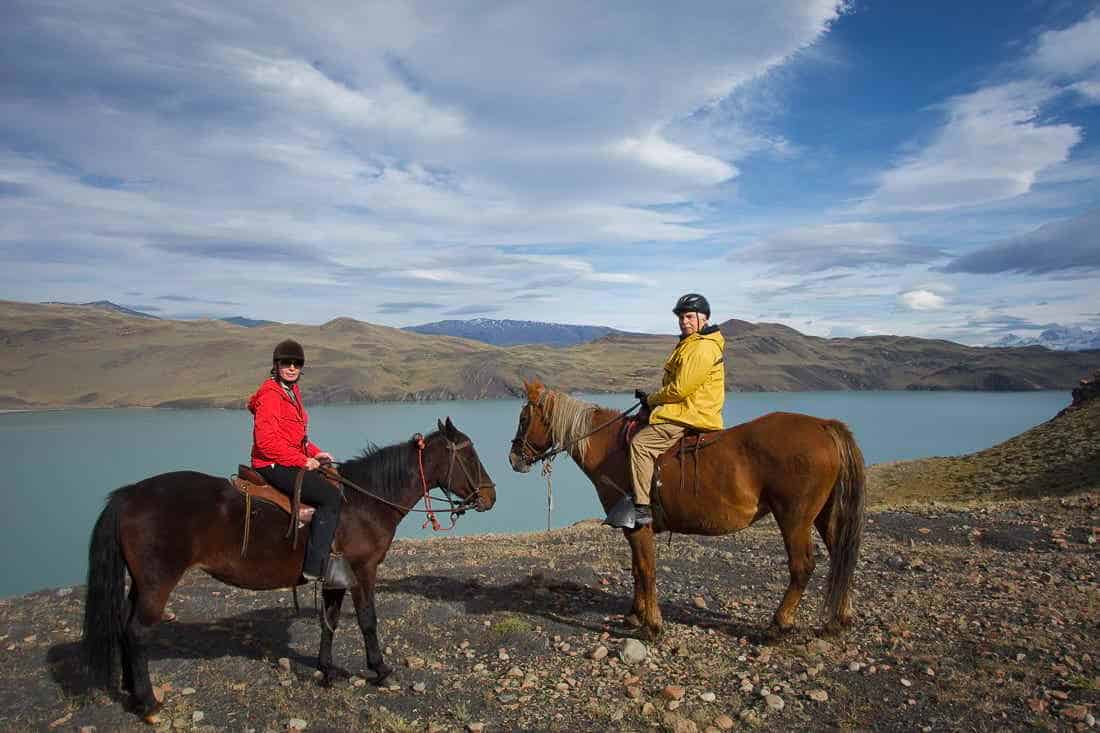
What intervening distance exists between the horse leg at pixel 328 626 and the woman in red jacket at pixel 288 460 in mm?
385

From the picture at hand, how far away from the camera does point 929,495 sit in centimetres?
1880

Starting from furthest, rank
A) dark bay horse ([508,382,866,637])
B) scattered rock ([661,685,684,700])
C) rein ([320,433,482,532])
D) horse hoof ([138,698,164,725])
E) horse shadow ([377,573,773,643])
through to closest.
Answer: horse shadow ([377,573,773,643])
dark bay horse ([508,382,866,637])
rein ([320,433,482,532])
scattered rock ([661,685,684,700])
horse hoof ([138,698,164,725])

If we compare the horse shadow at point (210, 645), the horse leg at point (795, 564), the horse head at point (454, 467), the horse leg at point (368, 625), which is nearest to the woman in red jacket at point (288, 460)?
the horse leg at point (368, 625)

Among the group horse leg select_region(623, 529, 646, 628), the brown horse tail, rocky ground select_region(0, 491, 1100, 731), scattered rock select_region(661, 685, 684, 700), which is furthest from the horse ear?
scattered rock select_region(661, 685, 684, 700)

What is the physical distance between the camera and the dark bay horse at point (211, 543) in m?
4.40

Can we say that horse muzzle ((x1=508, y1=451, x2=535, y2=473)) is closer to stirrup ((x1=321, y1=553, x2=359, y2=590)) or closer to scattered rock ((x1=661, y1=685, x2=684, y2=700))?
stirrup ((x1=321, y1=553, x2=359, y2=590))

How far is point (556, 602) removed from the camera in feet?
22.7

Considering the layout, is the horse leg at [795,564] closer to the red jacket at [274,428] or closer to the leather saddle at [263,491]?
the leather saddle at [263,491]

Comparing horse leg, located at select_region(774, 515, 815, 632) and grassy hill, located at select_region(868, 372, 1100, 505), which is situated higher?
horse leg, located at select_region(774, 515, 815, 632)

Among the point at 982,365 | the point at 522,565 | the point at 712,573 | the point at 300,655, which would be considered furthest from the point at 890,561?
the point at 982,365

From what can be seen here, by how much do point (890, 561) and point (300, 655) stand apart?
22.5ft

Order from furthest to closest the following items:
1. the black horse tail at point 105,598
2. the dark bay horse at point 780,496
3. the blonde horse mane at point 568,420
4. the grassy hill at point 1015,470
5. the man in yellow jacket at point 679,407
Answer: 1. the grassy hill at point 1015,470
2. the blonde horse mane at point 568,420
3. the man in yellow jacket at point 679,407
4. the dark bay horse at point 780,496
5. the black horse tail at point 105,598

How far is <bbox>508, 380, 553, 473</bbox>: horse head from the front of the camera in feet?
21.3

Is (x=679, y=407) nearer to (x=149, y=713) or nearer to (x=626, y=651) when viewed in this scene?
(x=626, y=651)
